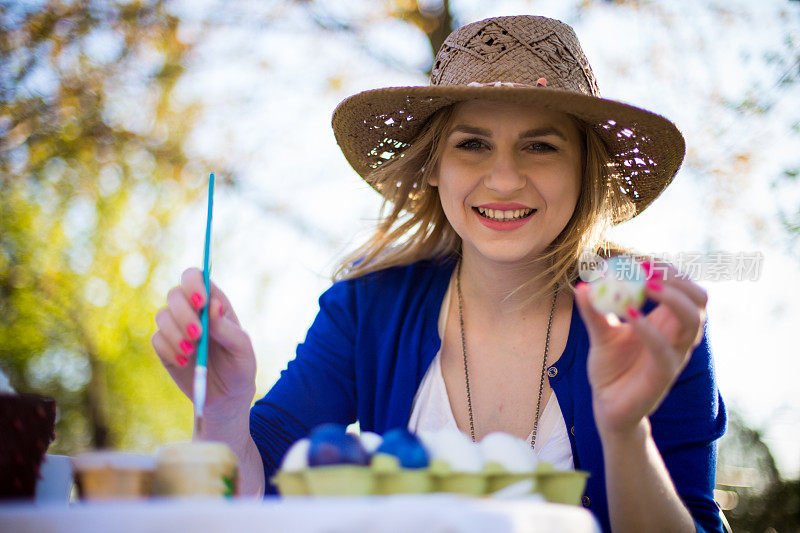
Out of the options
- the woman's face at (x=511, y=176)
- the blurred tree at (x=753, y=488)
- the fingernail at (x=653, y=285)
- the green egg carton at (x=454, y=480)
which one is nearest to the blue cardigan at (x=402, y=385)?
the woman's face at (x=511, y=176)

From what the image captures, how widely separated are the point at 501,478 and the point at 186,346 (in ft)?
1.86

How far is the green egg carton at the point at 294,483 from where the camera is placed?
0.87 metres

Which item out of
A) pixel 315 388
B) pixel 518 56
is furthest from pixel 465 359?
pixel 518 56

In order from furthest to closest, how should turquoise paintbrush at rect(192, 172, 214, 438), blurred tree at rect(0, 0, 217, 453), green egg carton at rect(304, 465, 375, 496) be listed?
blurred tree at rect(0, 0, 217, 453), turquoise paintbrush at rect(192, 172, 214, 438), green egg carton at rect(304, 465, 375, 496)

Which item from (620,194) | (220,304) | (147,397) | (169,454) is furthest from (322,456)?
(147,397)

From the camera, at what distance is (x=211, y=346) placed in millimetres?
1300

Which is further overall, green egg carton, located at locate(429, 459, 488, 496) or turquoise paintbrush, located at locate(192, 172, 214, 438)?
turquoise paintbrush, located at locate(192, 172, 214, 438)

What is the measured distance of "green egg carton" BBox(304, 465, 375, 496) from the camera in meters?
0.83

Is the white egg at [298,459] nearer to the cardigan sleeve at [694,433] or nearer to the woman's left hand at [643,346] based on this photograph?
the woman's left hand at [643,346]

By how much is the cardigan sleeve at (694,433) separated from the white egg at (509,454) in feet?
2.56

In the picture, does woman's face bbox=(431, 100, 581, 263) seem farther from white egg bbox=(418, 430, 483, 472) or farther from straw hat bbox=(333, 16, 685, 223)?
white egg bbox=(418, 430, 483, 472)

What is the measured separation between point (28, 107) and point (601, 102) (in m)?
4.32

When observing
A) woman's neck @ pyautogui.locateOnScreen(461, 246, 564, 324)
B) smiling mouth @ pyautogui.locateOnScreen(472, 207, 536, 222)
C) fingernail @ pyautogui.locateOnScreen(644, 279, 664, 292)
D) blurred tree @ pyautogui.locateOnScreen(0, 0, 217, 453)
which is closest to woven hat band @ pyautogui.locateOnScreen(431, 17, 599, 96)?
smiling mouth @ pyautogui.locateOnScreen(472, 207, 536, 222)

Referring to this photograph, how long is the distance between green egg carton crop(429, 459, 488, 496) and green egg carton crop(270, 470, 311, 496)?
0.15 m
